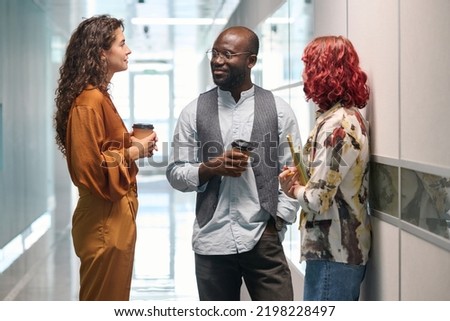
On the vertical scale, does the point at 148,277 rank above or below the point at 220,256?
below

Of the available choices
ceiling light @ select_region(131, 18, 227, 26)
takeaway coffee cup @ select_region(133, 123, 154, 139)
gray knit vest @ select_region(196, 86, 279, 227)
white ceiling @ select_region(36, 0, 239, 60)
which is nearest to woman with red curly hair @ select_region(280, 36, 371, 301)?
gray knit vest @ select_region(196, 86, 279, 227)

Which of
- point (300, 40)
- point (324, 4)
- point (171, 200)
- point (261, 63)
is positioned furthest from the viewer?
point (171, 200)

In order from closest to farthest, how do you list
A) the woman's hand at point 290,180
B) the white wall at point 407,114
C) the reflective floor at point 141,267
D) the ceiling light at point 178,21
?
1. the white wall at point 407,114
2. the woman's hand at point 290,180
3. the reflective floor at point 141,267
4. the ceiling light at point 178,21

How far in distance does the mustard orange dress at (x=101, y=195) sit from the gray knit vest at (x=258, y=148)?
29 cm

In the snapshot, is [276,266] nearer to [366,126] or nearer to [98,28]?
[366,126]

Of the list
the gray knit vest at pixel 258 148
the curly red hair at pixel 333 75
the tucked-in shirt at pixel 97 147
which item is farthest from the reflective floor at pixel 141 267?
the curly red hair at pixel 333 75

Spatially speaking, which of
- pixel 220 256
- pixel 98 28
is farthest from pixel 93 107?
pixel 220 256

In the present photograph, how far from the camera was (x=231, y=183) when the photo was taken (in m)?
3.10

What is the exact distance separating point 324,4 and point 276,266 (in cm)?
165

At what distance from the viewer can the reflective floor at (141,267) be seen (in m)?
5.75

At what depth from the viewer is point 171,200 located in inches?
507

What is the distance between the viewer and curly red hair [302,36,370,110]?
289 centimetres

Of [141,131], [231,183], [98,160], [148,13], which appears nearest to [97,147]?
[98,160]

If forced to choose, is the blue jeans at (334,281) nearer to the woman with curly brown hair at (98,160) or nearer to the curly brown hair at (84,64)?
the woman with curly brown hair at (98,160)
